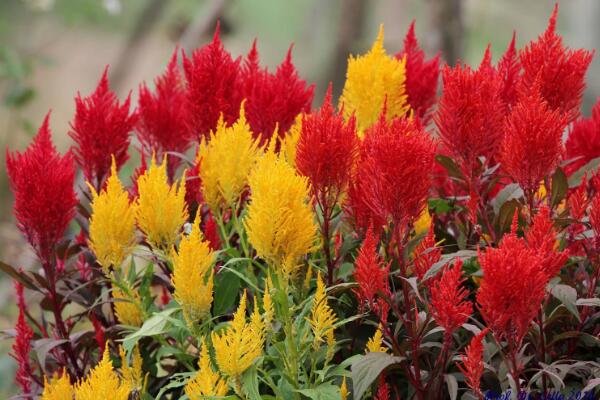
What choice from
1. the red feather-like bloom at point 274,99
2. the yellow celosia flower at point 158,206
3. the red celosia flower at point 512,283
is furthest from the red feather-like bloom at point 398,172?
the red feather-like bloom at point 274,99

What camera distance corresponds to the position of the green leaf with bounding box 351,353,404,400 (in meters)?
1.12

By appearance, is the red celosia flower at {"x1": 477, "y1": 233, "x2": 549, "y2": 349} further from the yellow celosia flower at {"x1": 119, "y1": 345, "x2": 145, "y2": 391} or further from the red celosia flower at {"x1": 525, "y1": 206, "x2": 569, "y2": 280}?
the yellow celosia flower at {"x1": 119, "y1": 345, "x2": 145, "y2": 391}

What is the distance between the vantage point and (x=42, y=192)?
4.56ft

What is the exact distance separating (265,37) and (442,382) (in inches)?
352

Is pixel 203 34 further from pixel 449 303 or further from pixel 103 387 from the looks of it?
pixel 449 303

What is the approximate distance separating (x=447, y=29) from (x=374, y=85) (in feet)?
8.11

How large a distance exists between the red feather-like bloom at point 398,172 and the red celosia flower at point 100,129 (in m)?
0.57

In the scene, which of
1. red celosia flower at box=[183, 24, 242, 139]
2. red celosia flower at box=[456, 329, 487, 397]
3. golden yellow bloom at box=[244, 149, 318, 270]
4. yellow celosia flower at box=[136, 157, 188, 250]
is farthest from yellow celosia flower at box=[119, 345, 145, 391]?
red celosia flower at box=[456, 329, 487, 397]

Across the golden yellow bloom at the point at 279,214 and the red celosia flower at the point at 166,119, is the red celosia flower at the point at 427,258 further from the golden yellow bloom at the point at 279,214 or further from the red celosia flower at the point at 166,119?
the red celosia flower at the point at 166,119

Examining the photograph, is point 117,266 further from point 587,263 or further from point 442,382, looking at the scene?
point 587,263

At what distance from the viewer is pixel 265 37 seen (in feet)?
32.5

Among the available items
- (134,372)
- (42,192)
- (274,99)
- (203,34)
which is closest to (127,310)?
(134,372)

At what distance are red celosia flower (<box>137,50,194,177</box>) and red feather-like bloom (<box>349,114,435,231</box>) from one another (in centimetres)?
57

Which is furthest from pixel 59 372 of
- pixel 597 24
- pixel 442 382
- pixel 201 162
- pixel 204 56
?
pixel 597 24
